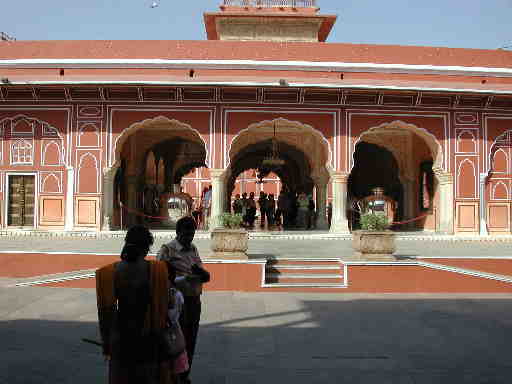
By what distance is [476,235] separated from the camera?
41.6ft

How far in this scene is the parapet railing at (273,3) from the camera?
738 inches

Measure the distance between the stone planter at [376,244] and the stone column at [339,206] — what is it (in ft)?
17.6

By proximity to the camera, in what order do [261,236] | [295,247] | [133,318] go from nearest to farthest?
[133,318], [295,247], [261,236]

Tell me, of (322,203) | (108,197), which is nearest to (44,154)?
(108,197)

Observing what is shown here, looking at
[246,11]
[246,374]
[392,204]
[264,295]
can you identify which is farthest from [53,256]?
[246,11]

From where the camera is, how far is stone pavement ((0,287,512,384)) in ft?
10.9

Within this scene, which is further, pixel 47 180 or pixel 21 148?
pixel 21 148

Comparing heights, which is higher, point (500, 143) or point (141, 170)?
point (500, 143)

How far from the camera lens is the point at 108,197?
12.6 meters

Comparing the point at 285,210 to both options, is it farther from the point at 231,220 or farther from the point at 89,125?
the point at 231,220

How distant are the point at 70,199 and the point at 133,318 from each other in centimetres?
1111

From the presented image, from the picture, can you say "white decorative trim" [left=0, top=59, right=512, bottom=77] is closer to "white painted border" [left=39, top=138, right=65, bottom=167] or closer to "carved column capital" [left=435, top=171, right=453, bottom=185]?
"white painted border" [left=39, top=138, right=65, bottom=167]

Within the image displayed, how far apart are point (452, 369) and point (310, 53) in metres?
11.9

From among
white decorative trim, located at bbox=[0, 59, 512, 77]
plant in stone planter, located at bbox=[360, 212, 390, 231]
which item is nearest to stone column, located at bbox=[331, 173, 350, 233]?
white decorative trim, located at bbox=[0, 59, 512, 77]
